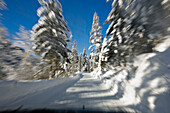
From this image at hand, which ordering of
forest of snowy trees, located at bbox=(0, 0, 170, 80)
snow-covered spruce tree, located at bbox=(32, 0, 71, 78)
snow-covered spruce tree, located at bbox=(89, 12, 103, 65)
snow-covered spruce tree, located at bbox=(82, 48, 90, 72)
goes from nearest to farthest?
forest of snowy trees, located at bbox=(0, 0, 170, 80) < snow-covered spruce tree, located at bbox=(32, 0, 71, 78) < snow-covered spruce tree, located at bbox=(89, 12, 103, 65) < snow-covered spruce tree, located at bbox=(82, 48, 90, 72)

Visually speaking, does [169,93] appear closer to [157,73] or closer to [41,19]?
[157,73]

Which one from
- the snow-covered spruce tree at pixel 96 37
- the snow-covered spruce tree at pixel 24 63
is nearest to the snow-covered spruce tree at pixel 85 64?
the snow-covered spruce tree at pixel 96 37

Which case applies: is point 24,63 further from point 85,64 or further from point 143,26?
point 85,64

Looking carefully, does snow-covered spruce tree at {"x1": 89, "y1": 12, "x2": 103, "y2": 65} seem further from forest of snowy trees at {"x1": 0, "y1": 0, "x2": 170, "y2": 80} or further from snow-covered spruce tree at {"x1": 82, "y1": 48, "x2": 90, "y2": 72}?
snow-covered spruce tree at {"x1": 82, "y1": 48, "x2": 90, "y2": 72}

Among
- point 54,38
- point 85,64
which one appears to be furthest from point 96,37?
point 85,64

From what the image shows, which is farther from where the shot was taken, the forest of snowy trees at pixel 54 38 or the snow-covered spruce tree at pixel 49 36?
the snow-covered spruce tree at pixel 49 36

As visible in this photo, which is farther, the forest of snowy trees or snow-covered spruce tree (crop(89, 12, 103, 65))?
snow-covered spruce tree (crop(89, 12, 103, 65))

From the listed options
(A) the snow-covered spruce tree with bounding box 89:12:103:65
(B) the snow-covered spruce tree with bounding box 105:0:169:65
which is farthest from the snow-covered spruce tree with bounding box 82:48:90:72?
(B) the snow-covered spruce tree with bounding box 105:0:169:65

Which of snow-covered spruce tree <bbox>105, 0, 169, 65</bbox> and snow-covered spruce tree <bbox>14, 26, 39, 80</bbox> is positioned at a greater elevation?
snow-covered spruce tree <bbox>105, 0, 169, 65</bbox>

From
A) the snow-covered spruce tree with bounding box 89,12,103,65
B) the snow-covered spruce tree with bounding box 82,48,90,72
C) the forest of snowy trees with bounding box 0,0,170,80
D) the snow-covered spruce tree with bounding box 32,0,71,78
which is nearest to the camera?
the forest of snowy trees with bounding box 0,0,170,80

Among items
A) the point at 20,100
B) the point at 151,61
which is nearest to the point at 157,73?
the point at 151,61

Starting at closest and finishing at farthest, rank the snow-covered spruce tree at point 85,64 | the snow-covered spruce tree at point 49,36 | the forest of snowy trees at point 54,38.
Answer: the forest of snowy trees at point 54,38
the snow-covered spruce tree at point 49,36
the snow-covered spruce tree at point 85,64

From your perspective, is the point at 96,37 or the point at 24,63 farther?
the point at 96,37

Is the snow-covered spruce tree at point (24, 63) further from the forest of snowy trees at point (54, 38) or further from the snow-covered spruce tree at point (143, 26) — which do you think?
the snow-covered spruce tree at point (143, 26)
